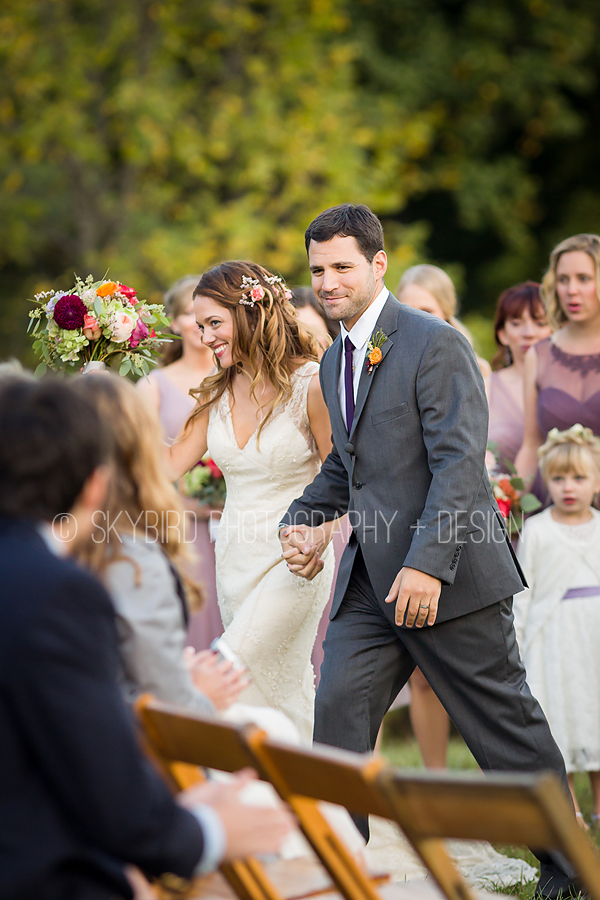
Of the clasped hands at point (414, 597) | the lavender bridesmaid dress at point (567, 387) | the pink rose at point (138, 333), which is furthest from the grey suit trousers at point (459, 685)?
the lavender bridesmaid dress at point (567, 387)

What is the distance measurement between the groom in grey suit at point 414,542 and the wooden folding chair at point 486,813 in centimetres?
158

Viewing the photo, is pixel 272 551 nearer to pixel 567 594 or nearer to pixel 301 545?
pixel 301 545

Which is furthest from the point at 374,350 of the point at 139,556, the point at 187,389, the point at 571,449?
the point at 187,389

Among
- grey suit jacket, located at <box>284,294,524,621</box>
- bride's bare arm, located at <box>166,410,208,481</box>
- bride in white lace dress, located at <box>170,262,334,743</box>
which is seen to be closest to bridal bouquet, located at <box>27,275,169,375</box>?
bride in white lace dress, located at <box>170,262,334,743</box>

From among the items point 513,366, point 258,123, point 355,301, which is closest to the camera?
point 355,301

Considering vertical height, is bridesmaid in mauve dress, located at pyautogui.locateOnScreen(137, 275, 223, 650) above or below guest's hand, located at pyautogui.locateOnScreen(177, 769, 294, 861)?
above

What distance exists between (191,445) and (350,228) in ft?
4.69

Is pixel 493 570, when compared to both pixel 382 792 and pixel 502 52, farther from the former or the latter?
pixel 502 52

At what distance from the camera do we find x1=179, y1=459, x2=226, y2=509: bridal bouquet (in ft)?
19.5

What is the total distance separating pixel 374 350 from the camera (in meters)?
3.60

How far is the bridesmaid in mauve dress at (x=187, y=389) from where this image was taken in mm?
6113

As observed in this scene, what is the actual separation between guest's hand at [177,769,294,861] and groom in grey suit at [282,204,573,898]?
1.43m

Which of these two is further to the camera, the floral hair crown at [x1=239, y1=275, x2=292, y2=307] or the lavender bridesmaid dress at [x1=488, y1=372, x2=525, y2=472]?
the lavender bridesmaid dress at [x1=488, y1=372, x2=525, y2=472]

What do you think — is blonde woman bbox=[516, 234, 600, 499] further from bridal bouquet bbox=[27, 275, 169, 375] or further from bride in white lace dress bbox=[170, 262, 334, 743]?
bridal bouquet bbox=[27, 275, 169, 375]
